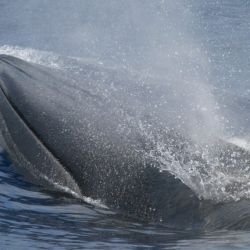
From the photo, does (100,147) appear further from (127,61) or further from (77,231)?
(127,61)

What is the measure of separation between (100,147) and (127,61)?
44.3 ft

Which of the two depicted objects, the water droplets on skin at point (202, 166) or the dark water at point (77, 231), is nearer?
the dark water at point (77, 231)

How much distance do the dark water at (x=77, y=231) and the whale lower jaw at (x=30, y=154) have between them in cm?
36

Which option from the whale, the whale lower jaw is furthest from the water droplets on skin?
the whale lower jaw

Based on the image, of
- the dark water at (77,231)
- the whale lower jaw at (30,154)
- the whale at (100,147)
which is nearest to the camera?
the dark water at (77,231)

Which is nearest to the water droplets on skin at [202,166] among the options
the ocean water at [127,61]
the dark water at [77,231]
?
the ocean water at [127,61]

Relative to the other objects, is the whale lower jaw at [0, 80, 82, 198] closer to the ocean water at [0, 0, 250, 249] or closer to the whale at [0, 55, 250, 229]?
the whale at [0, 55, 250, 229]

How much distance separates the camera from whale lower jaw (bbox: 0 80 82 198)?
12273 mm

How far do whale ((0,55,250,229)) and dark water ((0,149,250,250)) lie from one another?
337 mm

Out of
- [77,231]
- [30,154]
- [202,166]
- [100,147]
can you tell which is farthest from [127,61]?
[77,231]

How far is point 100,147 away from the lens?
12.4m

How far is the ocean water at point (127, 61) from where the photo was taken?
33.5 ft

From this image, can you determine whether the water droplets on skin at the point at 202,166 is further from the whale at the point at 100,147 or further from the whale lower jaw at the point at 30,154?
the whale lower jaw at the point at 30,154

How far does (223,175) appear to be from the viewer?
11727 mm
